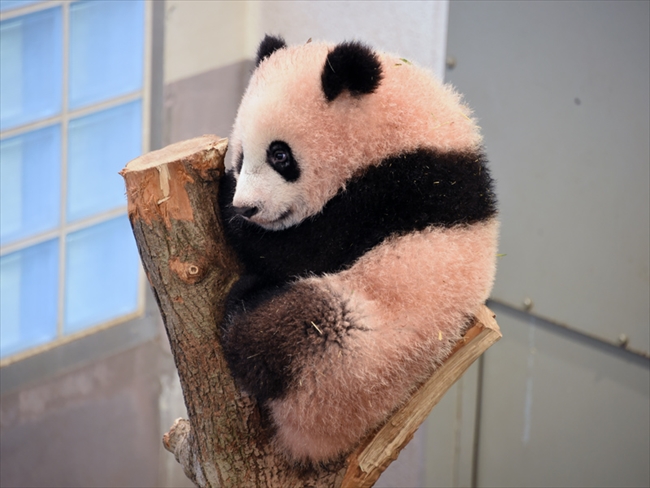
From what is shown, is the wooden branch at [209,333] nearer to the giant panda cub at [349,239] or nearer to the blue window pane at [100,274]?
the giant panda cub at [349,239]

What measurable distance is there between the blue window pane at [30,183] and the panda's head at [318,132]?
842 millimetres

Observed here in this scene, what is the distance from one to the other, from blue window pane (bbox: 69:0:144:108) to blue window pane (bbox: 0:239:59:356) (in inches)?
15.5

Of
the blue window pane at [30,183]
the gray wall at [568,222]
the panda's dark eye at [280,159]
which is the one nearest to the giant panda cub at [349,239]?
the panda's dark eye at [280,159]

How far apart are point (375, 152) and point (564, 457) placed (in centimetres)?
107

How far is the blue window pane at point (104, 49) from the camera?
162 centimetres

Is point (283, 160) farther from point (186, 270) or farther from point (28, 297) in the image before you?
point (28, 297)

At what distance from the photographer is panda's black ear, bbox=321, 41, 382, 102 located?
0.85m

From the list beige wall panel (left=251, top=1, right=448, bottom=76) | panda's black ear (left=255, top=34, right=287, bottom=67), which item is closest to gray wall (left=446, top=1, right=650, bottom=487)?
beige wall panel (left=251, top=1, right=448, bottom=76)

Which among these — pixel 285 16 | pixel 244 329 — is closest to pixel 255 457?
pixel 244 329

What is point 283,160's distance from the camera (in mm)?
915

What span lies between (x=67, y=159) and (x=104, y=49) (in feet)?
0.98

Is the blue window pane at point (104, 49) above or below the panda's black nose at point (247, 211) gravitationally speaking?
above

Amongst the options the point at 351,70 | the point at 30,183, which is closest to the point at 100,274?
the point at 30,183

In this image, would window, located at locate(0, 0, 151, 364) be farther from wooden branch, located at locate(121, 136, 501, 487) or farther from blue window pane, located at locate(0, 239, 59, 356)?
wooden branch, located at locate(121, 136, 501, 487)
